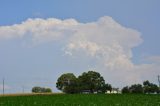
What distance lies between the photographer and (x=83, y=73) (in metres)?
156

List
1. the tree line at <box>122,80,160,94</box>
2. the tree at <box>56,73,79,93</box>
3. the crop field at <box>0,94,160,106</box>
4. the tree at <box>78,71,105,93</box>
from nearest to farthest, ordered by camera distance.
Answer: the crop field at <box>0,94,160,106</box>
the tree line at <box>122,80,160,94</box>
the tree at <box>78,71,105,93</box>
the tree at <box>56,73,79,93</box>

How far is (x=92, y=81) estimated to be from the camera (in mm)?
149375

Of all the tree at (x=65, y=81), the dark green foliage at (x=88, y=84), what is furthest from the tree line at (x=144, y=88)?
the tree at (x=65, y=81)

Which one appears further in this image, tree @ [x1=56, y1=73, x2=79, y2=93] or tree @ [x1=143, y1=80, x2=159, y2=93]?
tree @ [x1=56, y1=73, x2=79, y2=93]

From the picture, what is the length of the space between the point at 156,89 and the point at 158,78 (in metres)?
4.35

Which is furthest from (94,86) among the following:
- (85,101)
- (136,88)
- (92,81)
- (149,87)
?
(85,101)

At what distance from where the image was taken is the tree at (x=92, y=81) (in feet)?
488

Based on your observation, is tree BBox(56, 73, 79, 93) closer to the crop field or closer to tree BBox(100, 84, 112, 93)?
tree BBox(100, 84, 112, 93)

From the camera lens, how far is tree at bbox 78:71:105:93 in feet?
488

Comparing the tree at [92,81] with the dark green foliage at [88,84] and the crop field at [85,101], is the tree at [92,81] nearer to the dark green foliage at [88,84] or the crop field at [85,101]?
the dark green foliage at [88,84]

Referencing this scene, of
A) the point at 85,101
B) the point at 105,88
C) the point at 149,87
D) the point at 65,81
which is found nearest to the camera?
the point at 85,101

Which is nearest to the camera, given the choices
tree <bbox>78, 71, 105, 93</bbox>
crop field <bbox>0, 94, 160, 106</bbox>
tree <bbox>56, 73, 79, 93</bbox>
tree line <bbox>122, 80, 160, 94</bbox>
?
crop field <bbox>0, 94, 160, 106</bbox>

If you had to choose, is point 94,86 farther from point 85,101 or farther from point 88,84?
point 85,101

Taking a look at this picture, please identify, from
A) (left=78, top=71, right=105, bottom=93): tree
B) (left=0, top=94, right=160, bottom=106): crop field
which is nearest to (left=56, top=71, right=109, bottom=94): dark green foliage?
(left=78, top=71, right=105, bottom=93): tree
